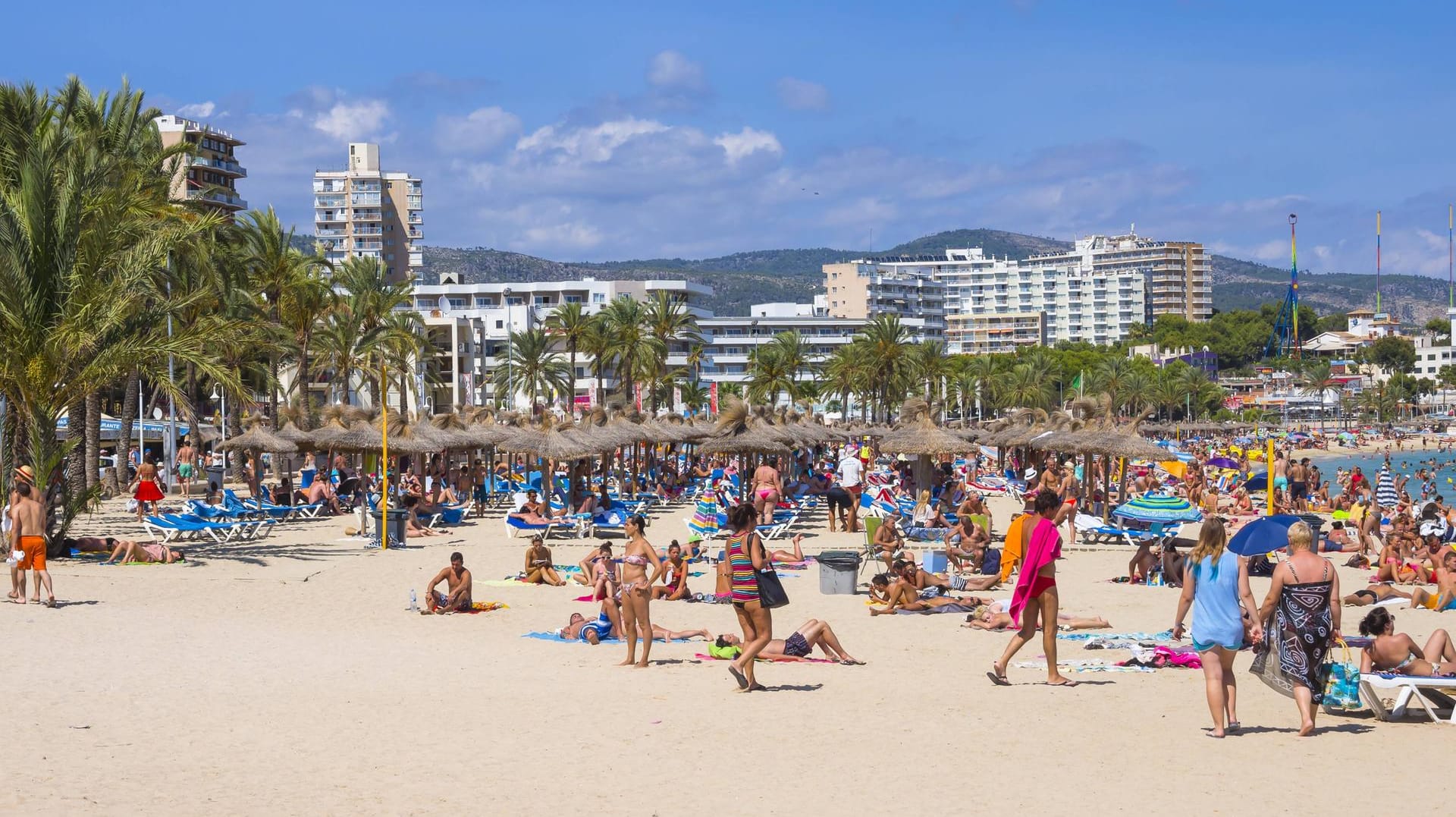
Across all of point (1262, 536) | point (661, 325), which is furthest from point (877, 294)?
point (1262, 536)

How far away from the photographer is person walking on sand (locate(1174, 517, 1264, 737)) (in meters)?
7.88

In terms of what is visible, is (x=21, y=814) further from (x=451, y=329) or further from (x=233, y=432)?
(x=451, y=329)

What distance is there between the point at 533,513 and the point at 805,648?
1222 cm

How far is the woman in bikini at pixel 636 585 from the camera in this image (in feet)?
34.0

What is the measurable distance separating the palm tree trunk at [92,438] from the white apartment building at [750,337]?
8445 cm

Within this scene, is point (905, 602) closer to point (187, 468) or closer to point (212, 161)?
point (187, 468)

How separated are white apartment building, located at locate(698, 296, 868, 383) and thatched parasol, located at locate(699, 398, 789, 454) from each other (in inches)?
3330

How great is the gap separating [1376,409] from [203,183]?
112912 millimetres

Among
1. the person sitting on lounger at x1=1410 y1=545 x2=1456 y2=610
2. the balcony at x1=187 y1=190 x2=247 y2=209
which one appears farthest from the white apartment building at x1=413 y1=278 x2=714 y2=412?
the person sitting on lounger at x1=1410 y1=545 x2=1456 y2=610

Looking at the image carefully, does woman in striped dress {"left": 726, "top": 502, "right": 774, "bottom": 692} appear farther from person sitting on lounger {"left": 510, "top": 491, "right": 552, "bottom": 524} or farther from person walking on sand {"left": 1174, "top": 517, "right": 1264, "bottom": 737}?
person sitting on lounger {"left": 510, "top": 491, "right": 552, "bottom": 524}

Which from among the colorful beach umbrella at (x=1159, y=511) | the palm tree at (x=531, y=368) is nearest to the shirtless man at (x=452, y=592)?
the colorful beach umbrella at (x=1159, y=511)

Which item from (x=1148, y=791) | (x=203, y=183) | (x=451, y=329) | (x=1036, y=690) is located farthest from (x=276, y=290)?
(x=203, y=183)

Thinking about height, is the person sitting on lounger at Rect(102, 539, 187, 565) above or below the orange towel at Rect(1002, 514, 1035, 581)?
below

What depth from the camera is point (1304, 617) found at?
8.09 m
